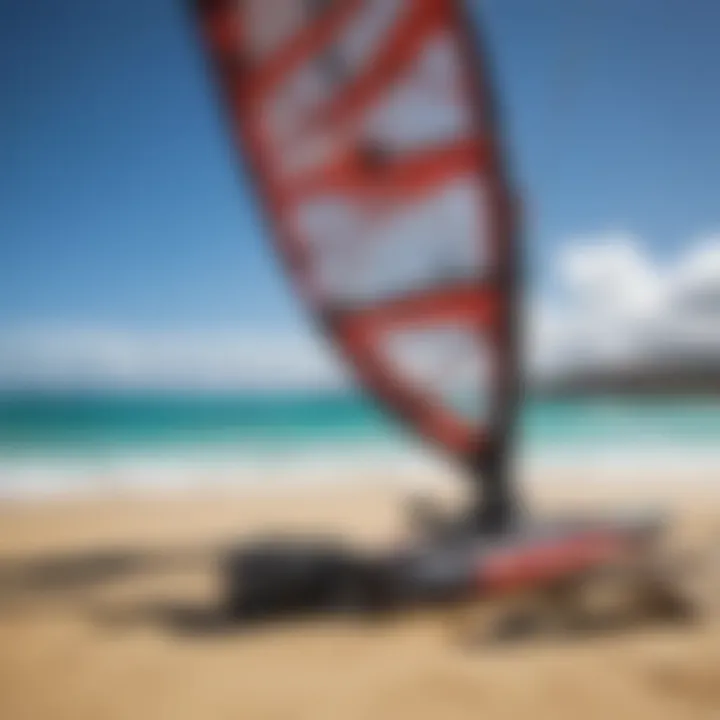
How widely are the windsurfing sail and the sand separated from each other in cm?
20

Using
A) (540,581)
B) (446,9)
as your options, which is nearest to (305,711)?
(540,581)

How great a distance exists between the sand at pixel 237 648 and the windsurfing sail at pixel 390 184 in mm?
202

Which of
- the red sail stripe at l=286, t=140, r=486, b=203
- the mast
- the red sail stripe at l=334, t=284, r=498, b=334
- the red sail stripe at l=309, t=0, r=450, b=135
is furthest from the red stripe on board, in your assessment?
the red sail stripe at l=309, t=0, r=450, b=135

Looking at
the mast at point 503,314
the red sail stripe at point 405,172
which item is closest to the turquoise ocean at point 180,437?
the mast at point 503,314

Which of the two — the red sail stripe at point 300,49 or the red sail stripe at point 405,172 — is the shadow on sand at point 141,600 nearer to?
the red sail stripe at point 405,172

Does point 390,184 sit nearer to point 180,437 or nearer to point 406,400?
point 406,400

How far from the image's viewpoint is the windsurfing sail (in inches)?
53.2

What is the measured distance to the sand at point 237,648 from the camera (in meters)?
1.21

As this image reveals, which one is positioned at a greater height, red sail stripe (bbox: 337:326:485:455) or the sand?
red sail stripe (bbox: 337:326:485:455)

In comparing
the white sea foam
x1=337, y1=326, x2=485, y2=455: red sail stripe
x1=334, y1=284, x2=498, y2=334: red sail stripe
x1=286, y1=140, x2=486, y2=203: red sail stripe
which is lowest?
the white sea foam

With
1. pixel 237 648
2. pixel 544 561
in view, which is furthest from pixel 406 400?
pixel 237 648

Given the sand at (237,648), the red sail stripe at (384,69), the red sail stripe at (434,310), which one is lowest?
the sand at (237,648)

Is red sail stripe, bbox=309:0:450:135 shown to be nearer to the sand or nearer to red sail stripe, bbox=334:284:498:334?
red sail stripe, bbox=334:284:498:334

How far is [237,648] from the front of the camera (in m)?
1.23
